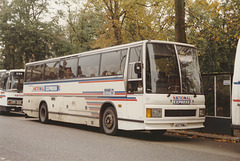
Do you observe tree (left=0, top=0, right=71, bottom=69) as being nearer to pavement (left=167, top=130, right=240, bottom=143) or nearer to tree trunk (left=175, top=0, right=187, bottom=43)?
tree trunk (left=175, top=0, right=187, bottom=43)

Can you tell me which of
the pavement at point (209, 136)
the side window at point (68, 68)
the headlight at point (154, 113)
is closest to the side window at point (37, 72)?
the side window at point (68, 68)

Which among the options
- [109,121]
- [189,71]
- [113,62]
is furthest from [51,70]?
[189,71]

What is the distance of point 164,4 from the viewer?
84.9 ft

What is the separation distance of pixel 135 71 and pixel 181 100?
174 centimetres

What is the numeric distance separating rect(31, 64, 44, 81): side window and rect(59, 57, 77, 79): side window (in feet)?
7.69

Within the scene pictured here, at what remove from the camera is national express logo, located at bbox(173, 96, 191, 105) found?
10.7 metres

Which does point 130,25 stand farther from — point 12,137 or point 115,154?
point 115,154

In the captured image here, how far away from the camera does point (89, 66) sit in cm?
1390

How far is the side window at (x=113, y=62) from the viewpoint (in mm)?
11969

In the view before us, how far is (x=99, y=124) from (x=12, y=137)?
333 centimetres

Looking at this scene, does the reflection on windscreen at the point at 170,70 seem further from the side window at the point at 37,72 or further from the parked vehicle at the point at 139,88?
the side window at the point at 37,72

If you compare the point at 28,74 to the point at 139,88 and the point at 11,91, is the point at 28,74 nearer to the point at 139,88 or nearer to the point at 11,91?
the point at 11,91

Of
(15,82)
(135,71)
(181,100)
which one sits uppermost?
(135,71)

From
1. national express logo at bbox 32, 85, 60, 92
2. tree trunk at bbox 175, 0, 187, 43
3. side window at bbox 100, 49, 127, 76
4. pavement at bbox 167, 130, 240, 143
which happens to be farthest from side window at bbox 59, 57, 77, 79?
pavement at bbox 167, 130, 240, 143
